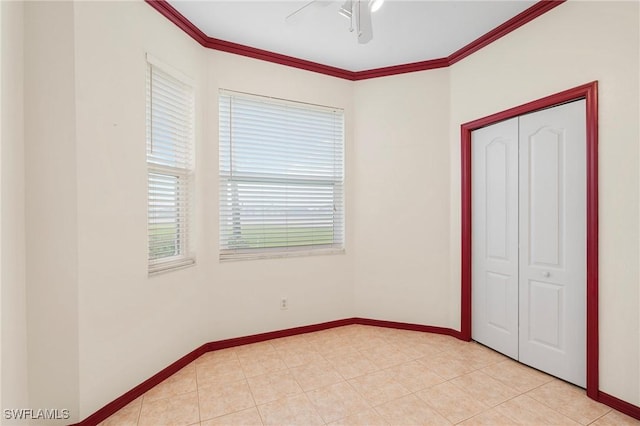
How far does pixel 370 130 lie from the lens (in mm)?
3402

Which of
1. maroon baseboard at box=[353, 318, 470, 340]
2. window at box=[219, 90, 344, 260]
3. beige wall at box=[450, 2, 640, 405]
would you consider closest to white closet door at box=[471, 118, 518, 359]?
maroon baseboard at box=[353, 318, 470, 340]

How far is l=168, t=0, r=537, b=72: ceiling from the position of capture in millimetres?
2318

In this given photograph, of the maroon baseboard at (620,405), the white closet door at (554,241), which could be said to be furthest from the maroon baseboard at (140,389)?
the maroon baseboard at (620,405)

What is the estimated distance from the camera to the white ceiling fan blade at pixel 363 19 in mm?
1814

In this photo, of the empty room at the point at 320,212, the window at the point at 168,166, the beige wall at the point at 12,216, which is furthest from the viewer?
the window at the point at 168,166

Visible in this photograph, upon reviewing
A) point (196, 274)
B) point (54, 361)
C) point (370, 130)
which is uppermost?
point (370, 130)

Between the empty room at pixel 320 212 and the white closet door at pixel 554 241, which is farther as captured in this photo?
the white closet door at pixel 554 241

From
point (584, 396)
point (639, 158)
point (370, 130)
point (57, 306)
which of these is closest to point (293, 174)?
point (370, 130)

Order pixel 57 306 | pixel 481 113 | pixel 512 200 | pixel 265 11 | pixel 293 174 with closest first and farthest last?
pixel 57 306
pixel 265 11
pixel 512 200
pixel 481 113
pixel 293 174

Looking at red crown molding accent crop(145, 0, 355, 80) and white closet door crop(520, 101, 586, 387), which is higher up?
red crown molding accent crop(145, 0, 355, 80)

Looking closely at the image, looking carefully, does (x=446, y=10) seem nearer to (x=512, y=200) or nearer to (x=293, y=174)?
(x=512, y=200)

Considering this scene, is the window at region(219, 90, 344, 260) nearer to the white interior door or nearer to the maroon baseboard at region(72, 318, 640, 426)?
the maroon baseboard at region(72, 318, 640, 426)

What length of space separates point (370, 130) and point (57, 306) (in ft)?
9.97

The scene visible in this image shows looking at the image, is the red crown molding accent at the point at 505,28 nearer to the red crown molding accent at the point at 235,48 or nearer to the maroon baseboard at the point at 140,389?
the red crown molding accent at the point at 235,48
